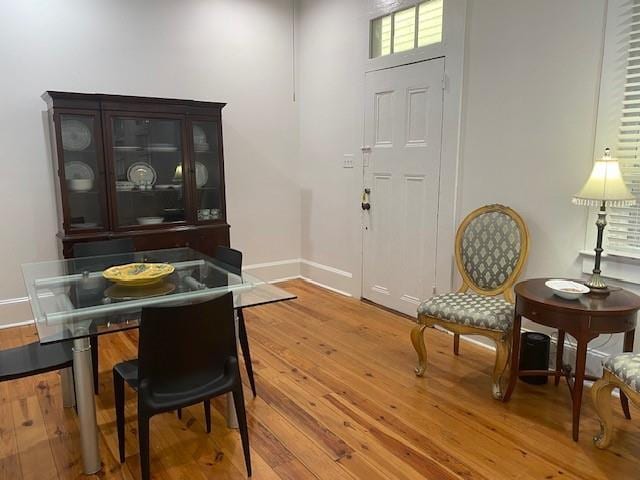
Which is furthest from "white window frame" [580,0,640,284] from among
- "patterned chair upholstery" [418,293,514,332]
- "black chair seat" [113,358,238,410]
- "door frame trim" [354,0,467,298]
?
"black chair seat" [113,358,238,410]

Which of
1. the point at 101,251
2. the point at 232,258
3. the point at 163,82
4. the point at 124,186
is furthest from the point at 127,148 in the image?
the point at 232,258

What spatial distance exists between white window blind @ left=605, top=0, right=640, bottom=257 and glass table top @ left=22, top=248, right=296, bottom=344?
6.22 feet

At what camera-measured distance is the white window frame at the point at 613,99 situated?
2520 mm

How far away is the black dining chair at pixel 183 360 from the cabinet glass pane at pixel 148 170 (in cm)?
222

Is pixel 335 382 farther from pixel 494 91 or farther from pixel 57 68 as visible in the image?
pixel 57 68

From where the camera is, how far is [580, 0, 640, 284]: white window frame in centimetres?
252

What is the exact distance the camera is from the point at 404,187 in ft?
12.8

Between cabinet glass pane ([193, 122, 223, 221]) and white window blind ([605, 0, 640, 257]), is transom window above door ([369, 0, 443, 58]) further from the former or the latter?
cabinet glass pane ([193, 122, 223, 221])

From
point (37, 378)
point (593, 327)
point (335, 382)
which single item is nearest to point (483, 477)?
point (593, 327)

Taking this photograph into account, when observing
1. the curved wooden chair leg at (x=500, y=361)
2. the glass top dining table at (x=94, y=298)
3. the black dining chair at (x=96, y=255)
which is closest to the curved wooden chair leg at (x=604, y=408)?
the curved wooden chair leg at (x=500, y=361)

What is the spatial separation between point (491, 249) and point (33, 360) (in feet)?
8.57

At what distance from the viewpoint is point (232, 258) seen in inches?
112

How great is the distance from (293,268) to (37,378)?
2.81 metres

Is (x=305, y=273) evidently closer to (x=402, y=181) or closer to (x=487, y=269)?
(x=402, y=181)
